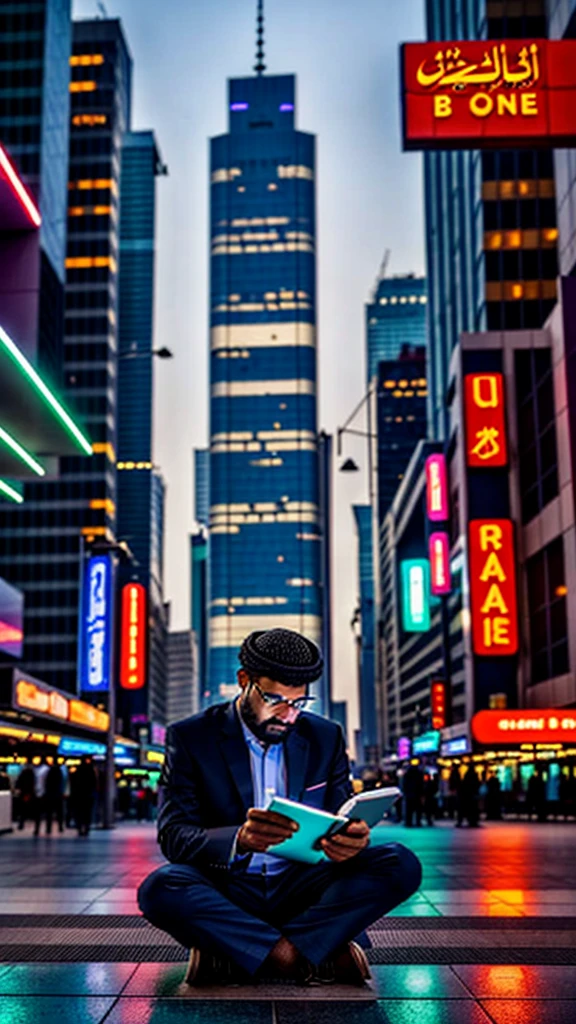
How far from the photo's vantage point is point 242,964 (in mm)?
5441

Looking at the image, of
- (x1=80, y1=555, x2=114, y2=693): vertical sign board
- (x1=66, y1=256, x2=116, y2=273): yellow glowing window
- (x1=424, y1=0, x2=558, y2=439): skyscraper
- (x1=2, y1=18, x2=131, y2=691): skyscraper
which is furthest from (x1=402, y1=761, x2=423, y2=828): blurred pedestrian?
(x1=66, y1=256, x2=116, y2=273): yellow glowing window

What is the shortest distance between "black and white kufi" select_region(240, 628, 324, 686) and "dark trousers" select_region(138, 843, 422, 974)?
931 millimetres

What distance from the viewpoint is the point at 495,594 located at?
4897 cm

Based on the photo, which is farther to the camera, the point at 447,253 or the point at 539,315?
the point at 447,253

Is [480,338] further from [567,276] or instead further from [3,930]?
[3,930]

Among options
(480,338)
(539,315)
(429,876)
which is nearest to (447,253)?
(539,315)

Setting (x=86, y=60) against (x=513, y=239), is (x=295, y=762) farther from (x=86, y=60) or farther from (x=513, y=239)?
(x=86, y=60)

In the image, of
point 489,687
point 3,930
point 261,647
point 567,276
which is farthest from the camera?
point 489,687

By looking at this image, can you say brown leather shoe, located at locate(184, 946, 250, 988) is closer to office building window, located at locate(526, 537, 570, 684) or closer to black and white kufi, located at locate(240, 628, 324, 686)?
black and white kufi, located at locate(240, 628, 324, 686)

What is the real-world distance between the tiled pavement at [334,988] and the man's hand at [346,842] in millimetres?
633

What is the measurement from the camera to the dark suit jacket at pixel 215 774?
5641 mm

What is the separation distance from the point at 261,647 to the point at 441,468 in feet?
202

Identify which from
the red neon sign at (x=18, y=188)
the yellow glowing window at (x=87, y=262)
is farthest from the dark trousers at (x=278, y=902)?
the yellow glowing window at (x=87, y=262)

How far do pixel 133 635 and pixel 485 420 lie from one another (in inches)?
820
